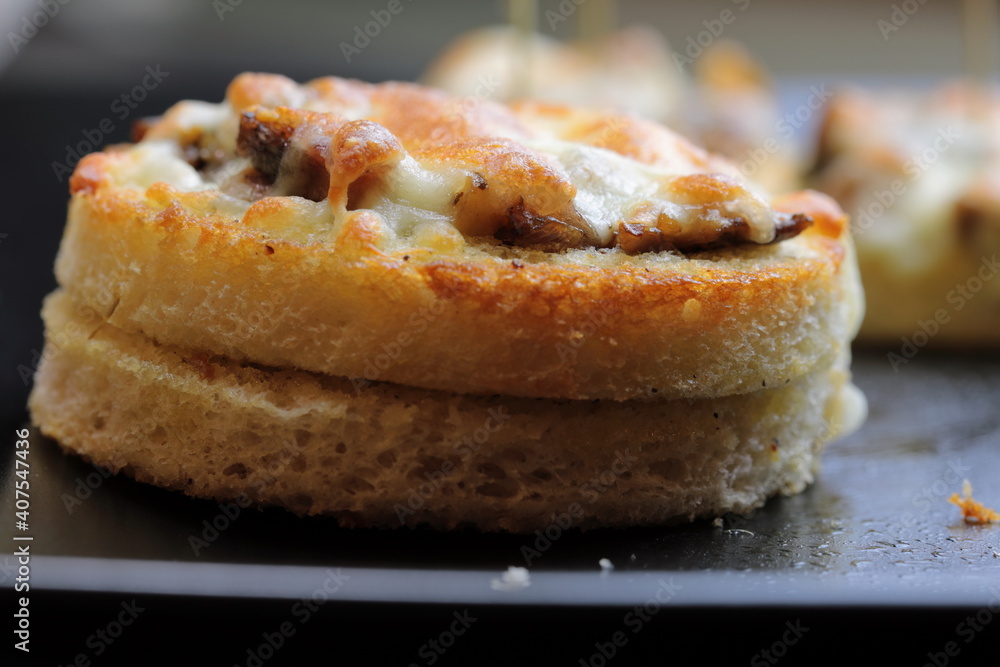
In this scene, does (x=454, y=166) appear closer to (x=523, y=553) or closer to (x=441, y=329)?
(x=441, y=329)

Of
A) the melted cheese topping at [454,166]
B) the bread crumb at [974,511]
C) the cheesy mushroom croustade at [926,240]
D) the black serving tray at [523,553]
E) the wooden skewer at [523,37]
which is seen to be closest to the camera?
the black serving tray at [523,553]

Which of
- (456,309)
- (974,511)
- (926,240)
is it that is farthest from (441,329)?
(926,240)

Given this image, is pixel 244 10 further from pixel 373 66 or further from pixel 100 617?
pixel 100 617

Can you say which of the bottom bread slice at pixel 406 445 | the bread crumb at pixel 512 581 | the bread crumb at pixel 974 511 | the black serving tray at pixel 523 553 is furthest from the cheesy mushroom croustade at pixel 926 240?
the bread crumb at pixel 512 581

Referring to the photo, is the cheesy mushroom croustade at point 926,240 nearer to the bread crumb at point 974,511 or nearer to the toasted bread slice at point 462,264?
the bread crumb at point 974,511

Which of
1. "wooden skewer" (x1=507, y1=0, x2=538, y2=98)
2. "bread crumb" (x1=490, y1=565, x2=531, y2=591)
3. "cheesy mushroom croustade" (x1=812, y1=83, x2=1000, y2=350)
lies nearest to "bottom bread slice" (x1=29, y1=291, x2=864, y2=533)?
"bread crumb" (x1=490, y1=565, x2=531, y2=591)

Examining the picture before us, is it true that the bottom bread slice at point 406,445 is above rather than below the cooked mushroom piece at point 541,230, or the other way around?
below

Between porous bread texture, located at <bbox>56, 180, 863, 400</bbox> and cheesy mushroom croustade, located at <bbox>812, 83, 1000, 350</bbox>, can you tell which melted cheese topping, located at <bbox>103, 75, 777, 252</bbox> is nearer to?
porous bread texture, located at <bbox>56, 180, 863, 400</bbox>
